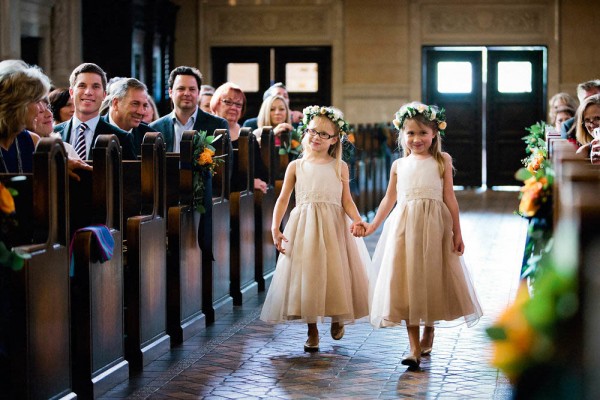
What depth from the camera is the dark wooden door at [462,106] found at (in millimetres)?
19312

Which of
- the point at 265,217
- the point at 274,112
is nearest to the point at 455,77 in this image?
the point at 274,112

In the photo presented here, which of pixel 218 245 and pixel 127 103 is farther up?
pixel 127 103

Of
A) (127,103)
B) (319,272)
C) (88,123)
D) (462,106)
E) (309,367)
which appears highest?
(462,106)

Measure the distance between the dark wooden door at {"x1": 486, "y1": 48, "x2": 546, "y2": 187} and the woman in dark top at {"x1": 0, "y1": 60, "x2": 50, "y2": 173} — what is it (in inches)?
598

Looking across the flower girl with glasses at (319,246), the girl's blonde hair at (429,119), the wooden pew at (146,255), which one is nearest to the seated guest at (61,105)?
the wooden pew at (146,255)

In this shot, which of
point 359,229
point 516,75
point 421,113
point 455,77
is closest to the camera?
point 421,113

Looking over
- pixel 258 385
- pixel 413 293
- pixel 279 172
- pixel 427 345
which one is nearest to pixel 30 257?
pixel 258 385

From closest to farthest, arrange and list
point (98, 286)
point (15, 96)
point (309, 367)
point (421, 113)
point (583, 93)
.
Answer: point (15, 96) < point (98, 286) < point (309, 367) < point (421, 113) < point (583, 93)

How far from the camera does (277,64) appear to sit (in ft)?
63.4

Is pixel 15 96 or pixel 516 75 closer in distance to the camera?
pixel 15 96

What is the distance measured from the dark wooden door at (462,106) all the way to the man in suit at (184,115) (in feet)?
39.7

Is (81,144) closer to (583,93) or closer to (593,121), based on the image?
(593,121)

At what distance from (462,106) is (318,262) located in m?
13.8

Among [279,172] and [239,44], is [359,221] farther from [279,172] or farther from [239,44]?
[239,44]
